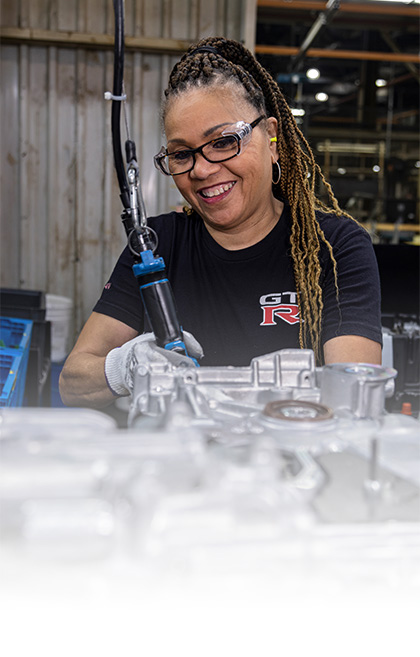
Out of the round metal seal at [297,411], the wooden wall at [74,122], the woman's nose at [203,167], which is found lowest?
the round metal seal at [297,411]

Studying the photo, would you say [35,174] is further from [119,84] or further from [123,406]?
[119,84]

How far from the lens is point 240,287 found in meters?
1.43

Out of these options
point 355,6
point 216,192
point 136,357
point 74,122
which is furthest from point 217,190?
point 355,6

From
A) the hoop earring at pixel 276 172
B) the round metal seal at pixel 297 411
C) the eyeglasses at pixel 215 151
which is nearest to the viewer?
the round metal seal at pixel 297 411

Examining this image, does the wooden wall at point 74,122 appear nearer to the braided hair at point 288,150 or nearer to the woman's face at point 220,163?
the braided hair at point 288,150

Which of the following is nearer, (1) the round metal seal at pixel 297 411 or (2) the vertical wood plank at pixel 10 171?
(1) the round metal seal at pixel 297 411

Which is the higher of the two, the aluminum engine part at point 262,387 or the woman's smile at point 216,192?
the woman's smile at point 216,192

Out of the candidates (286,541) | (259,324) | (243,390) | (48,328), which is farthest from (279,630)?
(48,328)

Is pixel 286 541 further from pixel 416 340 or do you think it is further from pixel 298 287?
pixel 416 340

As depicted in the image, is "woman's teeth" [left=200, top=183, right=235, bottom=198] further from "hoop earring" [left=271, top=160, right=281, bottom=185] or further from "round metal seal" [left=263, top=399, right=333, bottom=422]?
"round metal seal" [left=263, top=399, right=333, bottom=422]

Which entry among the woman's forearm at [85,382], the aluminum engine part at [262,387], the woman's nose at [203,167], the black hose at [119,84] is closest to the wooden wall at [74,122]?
the woman's forearm at [85,382]

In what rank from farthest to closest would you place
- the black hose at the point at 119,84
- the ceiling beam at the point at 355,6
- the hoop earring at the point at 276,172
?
the ceiling beam at the point at 355,6 < the hoop earring at the point at 276,172 < the black hose at the point at 119,84

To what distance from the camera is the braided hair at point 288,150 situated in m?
1.30

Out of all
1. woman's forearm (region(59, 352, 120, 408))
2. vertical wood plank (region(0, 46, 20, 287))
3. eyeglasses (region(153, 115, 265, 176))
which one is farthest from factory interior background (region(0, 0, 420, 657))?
woman's forearm (region(59, 352, 120, 408))
